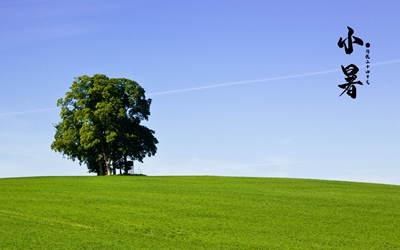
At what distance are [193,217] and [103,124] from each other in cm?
2861

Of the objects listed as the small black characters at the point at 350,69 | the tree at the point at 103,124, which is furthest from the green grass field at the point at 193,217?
the tree at the point at 103,124

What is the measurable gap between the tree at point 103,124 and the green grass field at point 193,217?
1598 cm

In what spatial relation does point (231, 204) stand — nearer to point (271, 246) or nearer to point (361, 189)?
point (271, 246)

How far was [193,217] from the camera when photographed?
21.8 m

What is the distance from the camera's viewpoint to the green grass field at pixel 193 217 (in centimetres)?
1748

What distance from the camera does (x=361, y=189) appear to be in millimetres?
34562

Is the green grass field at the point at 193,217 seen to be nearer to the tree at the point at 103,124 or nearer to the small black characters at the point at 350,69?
the small black characters at the point at 350,69

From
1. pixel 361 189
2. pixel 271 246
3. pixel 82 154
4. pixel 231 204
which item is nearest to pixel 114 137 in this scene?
pixel 82 154

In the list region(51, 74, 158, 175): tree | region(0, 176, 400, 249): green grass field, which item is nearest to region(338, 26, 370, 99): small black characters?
region(0, 176, 400, 249): green grass field

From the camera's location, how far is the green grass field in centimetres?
1748

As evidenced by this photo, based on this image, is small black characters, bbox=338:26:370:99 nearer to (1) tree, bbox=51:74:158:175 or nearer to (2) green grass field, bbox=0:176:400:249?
(2) green grass field, bbox=0:176:400:249

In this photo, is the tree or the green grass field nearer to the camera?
the green grass field

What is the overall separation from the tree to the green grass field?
1598 centimetres

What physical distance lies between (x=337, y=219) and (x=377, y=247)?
4.77 metres
